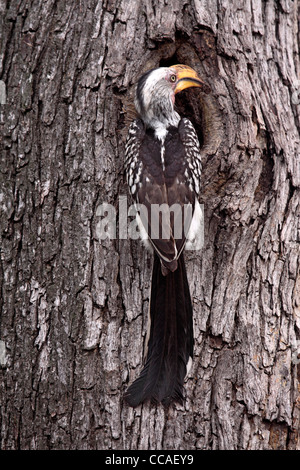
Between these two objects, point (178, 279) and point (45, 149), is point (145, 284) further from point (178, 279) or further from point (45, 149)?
point (45, 149)

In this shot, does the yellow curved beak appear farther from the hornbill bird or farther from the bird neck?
the bird neck

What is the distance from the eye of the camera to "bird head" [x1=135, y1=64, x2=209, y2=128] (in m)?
3.34

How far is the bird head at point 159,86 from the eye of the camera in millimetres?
3344

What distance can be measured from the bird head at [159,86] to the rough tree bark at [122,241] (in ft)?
0.28

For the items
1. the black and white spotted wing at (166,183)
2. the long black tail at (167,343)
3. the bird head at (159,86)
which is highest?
the bird head at (159,86)

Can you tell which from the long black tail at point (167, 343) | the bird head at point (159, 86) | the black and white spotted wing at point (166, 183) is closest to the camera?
the long black tail at point (167, 343)

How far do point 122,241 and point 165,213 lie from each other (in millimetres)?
305

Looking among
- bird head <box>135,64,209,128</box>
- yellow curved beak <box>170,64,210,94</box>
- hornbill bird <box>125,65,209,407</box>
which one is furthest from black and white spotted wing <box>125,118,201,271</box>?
yellow curved beak <box>170,64,210,94</box>

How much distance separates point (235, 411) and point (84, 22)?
2.47m

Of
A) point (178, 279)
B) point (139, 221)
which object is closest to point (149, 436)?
point (178, 279)

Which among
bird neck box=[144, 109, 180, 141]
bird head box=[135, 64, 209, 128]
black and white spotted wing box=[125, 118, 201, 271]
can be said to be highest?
bird head box=[135, 64, 209, 128]

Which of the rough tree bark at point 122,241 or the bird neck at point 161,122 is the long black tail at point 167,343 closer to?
the rough tree bark at point 122,241

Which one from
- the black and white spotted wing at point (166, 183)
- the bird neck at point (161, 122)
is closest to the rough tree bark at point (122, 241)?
the black and white spotted wing at point (166, 183)

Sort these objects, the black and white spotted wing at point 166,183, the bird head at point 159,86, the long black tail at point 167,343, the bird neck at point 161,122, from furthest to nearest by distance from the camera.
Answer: the bird neck at point 161,122 < the bird head at point 159,86 < the black and white spotted wing at point 166,183 < the long black tail at point 167,343
